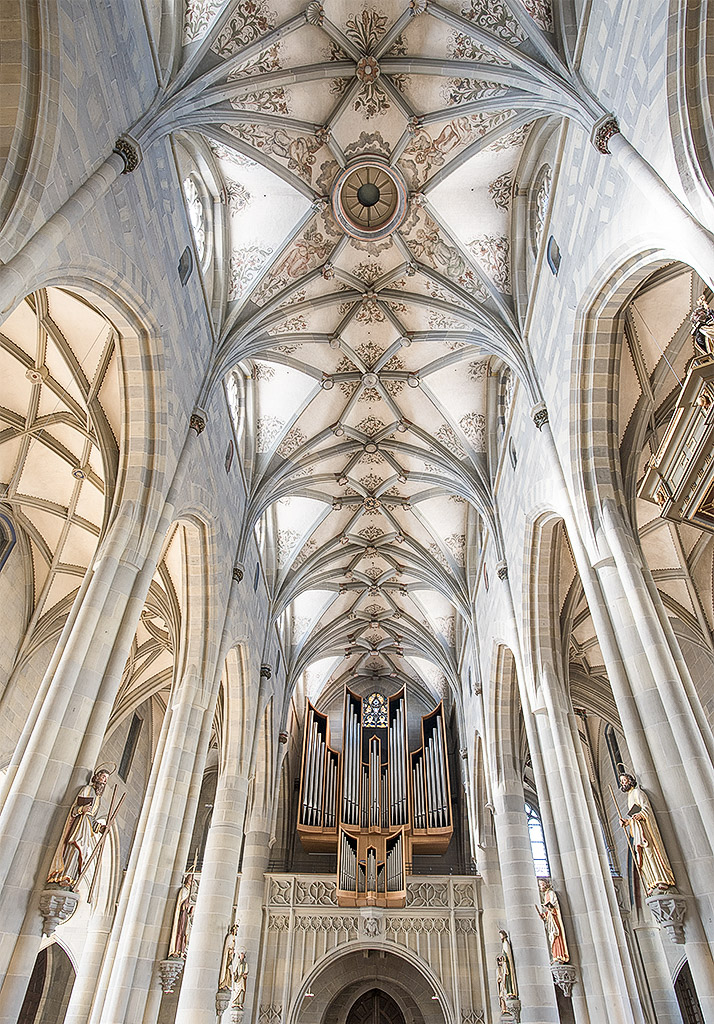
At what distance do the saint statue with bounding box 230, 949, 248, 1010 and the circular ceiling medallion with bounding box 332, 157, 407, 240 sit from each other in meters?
14.7

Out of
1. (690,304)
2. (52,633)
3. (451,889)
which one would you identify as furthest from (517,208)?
(451,889)

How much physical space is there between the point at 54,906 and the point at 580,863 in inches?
264

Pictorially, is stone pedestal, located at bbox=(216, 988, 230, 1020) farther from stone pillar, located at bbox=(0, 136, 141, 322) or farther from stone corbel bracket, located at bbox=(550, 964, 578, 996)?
stone pillar, located at bbox=(0, 136, 141, 322)

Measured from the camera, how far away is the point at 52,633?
50.5ft

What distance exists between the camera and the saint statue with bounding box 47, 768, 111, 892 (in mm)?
6844

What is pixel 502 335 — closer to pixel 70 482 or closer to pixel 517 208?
pixel 517 208

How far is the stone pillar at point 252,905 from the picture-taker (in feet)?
53.0

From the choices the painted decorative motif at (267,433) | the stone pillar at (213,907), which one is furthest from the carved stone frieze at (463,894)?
the painted decorative motif at (267,433)

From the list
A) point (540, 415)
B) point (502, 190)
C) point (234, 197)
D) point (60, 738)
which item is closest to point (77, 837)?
point (60, 738)

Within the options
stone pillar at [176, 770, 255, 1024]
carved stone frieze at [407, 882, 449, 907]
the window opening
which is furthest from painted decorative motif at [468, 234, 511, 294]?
the window opening

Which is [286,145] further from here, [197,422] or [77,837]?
[77,837]

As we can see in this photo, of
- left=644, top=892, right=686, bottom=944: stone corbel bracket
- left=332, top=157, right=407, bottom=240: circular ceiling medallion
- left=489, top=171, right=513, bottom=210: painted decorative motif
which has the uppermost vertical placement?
left=332, top=157, right=407, bottom=240: circular ceiling medallion

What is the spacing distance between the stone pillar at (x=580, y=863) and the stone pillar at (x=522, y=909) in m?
3.17

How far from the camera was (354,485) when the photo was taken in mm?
18766
